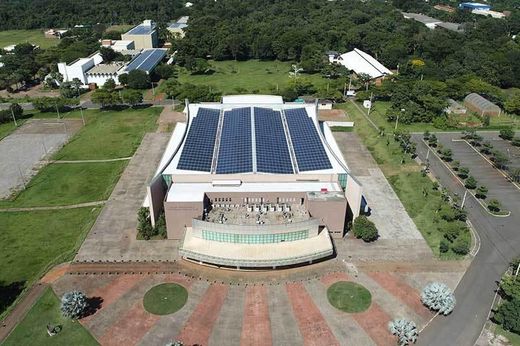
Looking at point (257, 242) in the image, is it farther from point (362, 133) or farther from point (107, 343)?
point (362, 133)

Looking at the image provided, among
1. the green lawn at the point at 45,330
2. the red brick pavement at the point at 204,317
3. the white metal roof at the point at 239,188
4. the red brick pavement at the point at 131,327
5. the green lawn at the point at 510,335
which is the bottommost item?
the green lawn at the point at 510,335

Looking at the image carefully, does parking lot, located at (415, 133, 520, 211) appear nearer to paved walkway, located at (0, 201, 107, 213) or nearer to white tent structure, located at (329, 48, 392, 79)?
white tent structure, located at (329, 48, 392, 79)

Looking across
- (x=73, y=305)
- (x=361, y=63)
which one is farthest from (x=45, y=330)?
(x=361, y=63)

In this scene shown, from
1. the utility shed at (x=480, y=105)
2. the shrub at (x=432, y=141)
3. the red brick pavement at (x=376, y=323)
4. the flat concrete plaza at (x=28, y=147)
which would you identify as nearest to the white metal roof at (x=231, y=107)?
the red brick pavement at (x=376, y=323)

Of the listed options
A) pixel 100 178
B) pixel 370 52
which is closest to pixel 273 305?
pixel 100 178

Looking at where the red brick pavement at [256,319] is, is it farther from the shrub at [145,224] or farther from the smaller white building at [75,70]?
the smaller white building at [75,70]

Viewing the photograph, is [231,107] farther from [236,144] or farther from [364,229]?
[364,229]
